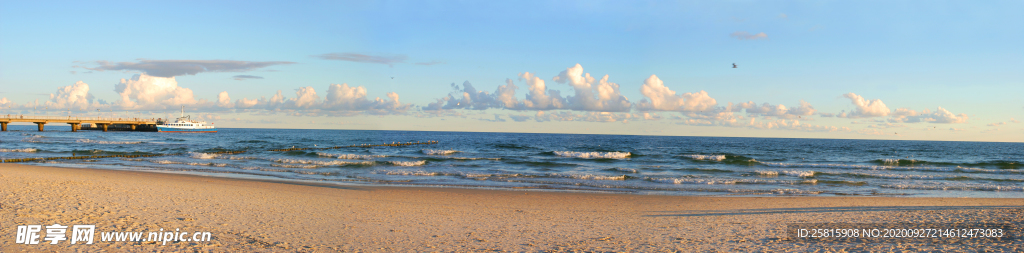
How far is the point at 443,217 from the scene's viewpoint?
10.8 meters

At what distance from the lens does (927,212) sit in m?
11.7

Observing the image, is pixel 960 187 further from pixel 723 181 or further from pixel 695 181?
pixel 695 181

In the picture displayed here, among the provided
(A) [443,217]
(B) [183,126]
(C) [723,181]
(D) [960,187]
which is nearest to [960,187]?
(D) [960,187]

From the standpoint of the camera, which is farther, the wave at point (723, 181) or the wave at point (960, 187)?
the wave at point (723, 181)

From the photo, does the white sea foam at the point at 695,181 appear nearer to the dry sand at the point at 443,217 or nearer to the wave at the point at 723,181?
the wave at the point at 723,181

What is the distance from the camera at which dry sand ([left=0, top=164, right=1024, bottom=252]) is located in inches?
308

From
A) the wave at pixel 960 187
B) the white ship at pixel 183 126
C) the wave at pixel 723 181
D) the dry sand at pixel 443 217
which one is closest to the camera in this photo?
the dry sand at pixel 443 217

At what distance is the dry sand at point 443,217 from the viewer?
7.82 metres

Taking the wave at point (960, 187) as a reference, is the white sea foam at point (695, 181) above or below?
below

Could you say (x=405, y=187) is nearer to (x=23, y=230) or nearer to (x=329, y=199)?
(x=329, y=199)

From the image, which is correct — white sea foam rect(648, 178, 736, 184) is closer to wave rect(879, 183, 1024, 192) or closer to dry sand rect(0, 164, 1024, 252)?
dry sand rect(0, 164, 1024, 252)

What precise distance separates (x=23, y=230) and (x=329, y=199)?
6322mm

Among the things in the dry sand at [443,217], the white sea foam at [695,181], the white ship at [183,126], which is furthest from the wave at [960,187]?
the white ship at [183,126]

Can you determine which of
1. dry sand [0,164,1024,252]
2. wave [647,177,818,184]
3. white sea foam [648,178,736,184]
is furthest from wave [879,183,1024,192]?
white sea foam [648,178,736,184]
